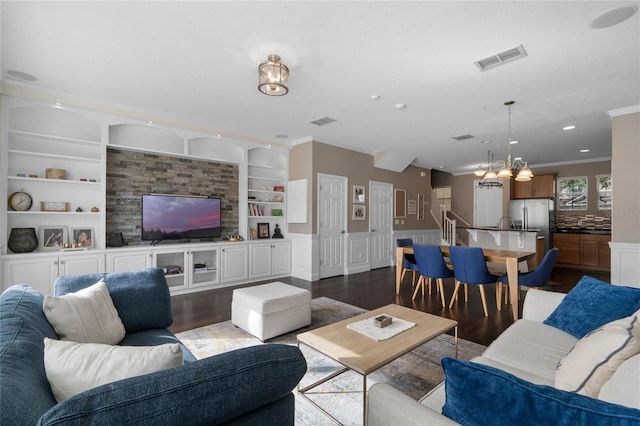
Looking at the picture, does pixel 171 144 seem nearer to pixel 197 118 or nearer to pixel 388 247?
pixel 197 118

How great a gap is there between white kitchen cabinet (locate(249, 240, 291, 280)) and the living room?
0.04 m

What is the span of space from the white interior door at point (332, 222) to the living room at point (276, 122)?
0.06 metres

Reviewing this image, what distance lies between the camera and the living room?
237 cm

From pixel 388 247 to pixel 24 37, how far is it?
22.4 feet

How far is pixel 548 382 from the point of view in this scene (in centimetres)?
149

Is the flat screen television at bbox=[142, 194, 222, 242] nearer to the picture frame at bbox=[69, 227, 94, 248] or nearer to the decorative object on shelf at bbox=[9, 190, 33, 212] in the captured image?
the picture frame at bbox=[69, 227, 94, 248]

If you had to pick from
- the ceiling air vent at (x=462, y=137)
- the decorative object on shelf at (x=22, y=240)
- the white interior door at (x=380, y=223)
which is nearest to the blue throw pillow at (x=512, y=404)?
the decorative object on shelf at (x=22, y=240)

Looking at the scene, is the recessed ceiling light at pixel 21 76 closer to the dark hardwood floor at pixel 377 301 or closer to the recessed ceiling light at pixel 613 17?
the dark hardwood floor at pixel 377 301

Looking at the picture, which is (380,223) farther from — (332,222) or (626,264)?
(626,264)

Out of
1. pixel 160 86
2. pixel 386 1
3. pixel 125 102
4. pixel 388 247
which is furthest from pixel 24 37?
pixel 388 247

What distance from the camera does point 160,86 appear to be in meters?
3.50

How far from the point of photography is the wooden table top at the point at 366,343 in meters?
1.74

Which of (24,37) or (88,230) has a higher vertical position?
(24,37)

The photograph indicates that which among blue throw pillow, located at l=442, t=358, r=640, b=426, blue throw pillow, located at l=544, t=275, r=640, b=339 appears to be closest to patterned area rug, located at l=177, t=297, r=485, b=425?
blue throw pillow, located at l=544, t=275, r=640, b=339
